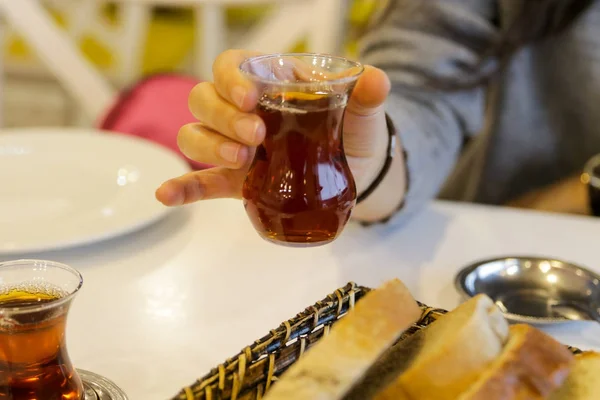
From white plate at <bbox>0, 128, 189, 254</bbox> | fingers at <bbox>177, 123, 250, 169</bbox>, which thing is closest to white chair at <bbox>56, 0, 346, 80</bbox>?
white plate at <bbox>0, 128, 189, 254</bbox>

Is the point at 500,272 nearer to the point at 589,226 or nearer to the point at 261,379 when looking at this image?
the point at 589,226

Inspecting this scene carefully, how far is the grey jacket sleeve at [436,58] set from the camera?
1190 millimetres

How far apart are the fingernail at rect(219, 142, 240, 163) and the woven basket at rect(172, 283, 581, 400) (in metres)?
0.17

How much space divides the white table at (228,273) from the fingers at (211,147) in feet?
0.60

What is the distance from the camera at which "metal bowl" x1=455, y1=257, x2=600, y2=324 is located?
31.9 inches

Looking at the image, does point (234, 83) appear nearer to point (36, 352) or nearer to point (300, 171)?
point (300, 171)

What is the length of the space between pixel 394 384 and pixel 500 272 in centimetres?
41

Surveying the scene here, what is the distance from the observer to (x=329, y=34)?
1.55 m

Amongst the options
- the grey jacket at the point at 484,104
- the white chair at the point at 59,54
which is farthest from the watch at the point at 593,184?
the white chair at the point at 59,54

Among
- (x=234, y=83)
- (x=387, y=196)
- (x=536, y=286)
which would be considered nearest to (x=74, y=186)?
(x=387, y=196)

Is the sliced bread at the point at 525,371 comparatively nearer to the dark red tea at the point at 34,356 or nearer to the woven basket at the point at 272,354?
the woven basket at the point at 272,354

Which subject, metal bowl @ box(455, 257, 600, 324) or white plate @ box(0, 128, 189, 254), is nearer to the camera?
metal bowl @ box(455, 257, 600, 324)

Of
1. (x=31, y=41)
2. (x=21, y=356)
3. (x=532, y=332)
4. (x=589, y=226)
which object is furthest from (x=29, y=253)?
(x=31, y=41)

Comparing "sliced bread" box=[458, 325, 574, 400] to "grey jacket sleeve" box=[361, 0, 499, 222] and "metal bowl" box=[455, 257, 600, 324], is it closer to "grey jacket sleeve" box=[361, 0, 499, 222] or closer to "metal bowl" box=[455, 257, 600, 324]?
"metal bowl" box=[455, 257, 600, 324]
